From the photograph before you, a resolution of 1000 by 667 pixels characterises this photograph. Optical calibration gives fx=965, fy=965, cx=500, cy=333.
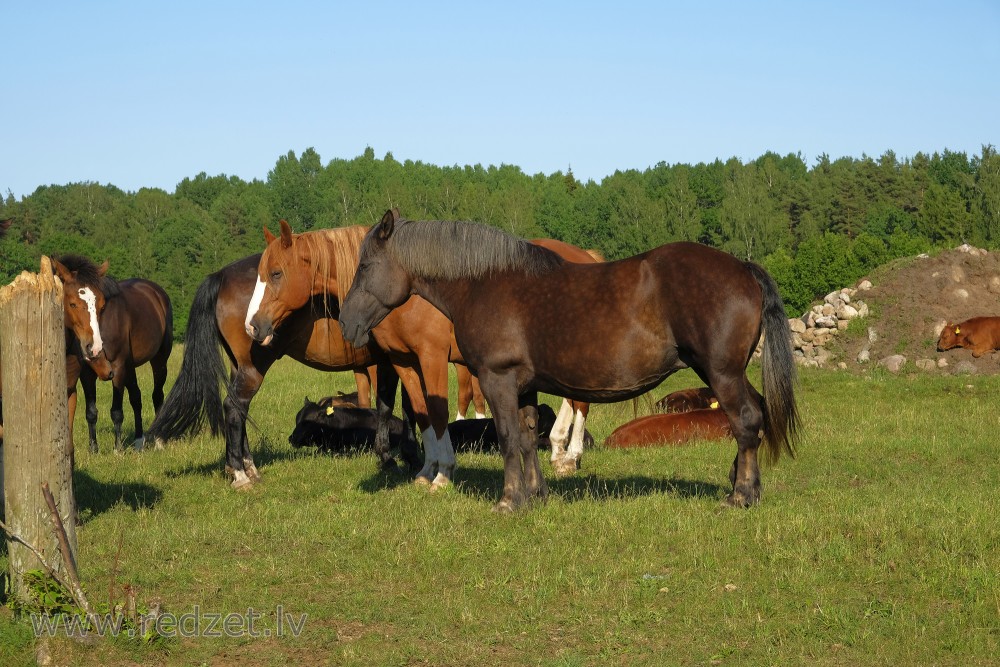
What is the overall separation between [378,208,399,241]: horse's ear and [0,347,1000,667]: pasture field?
237 cm

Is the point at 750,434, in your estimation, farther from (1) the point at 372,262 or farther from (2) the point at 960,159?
(2) the point at 960,159

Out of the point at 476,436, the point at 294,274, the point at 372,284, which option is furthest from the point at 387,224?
the point at 476,436

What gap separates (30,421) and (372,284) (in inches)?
128

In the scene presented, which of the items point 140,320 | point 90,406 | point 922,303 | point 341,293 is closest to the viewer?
point 341,293

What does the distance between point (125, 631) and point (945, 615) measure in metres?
4.56

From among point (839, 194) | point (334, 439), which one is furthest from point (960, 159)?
point (334, 439)

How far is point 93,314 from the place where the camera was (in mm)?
9961

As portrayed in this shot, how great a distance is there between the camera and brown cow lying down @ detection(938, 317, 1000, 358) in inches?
767

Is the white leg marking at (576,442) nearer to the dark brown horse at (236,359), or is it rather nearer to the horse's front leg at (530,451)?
the dark brown horse at (236,359)

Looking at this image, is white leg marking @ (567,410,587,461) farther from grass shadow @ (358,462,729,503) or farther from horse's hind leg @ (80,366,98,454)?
horse's hind leg @ (80,366,98,454)

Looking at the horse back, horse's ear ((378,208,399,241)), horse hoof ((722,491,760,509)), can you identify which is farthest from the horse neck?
the horse back

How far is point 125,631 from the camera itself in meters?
5.31

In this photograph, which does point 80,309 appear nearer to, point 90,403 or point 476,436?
point 90,403

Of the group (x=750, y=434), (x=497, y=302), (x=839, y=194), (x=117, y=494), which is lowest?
(x=117, y=494)
